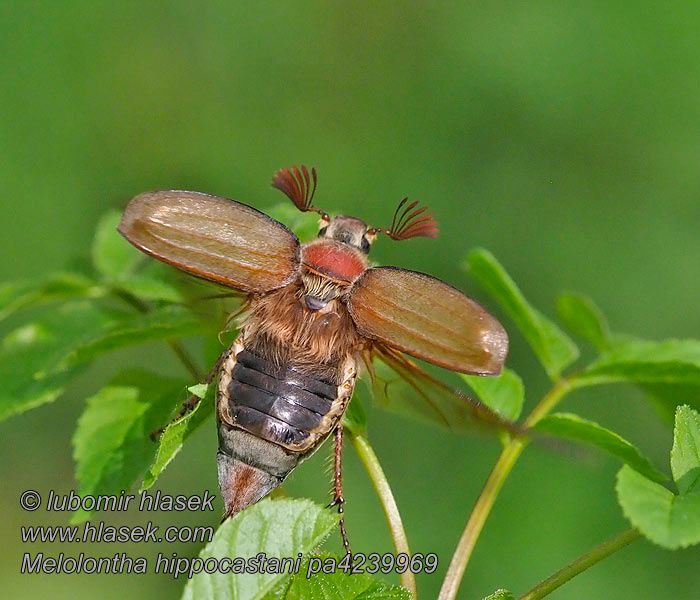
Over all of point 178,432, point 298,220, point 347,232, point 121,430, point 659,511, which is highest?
point 659,511

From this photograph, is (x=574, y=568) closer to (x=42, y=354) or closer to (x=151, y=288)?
(x=151, y=288)

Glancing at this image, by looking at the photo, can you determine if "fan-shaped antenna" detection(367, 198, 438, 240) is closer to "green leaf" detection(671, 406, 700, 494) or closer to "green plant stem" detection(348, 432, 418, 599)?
"green plant stem" detection(348, 432, 418, 599)

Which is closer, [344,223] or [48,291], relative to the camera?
[344,223]

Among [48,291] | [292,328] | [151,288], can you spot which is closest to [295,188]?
[151,288]

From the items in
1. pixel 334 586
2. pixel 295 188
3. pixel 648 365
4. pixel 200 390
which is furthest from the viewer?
pixel 295 188

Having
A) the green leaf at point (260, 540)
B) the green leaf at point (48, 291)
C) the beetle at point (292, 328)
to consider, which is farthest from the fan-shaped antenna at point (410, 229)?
Answer: the green leaf at point (260, 540)

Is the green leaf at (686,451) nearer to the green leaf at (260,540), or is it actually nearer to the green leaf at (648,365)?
the green leaf at (648,365)
